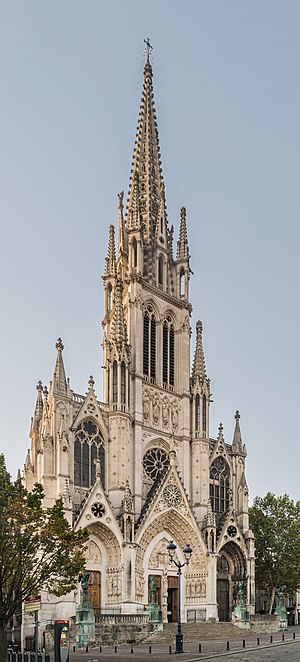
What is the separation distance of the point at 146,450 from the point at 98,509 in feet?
28.8

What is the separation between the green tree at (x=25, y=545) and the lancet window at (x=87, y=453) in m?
25.8

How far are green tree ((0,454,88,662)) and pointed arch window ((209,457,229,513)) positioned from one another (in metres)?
37.2

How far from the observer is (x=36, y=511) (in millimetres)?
33844

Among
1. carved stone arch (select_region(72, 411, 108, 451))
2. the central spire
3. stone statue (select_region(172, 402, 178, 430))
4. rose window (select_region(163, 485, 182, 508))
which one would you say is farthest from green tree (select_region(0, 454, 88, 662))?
the central spire

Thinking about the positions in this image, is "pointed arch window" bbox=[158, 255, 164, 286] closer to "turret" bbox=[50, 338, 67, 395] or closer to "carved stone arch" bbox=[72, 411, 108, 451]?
"turret" bbox=[50, 338, 67, 395]

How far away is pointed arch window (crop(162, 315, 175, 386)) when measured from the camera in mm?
71875

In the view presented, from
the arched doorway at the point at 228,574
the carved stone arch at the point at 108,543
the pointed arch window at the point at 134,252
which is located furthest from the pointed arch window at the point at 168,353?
the carved stone arch at the point at 108,543

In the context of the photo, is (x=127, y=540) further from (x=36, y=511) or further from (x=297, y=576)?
(x=36, y=511)

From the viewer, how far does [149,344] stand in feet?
232

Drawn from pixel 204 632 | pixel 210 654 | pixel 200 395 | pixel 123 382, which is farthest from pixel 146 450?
pixel 210 654

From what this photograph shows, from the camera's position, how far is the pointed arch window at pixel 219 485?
72.1 m

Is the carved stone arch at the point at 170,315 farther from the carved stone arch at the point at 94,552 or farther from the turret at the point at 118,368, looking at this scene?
the carved stone arch at the point at 94,552

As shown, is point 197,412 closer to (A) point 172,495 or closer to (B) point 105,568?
(A) point 172,495

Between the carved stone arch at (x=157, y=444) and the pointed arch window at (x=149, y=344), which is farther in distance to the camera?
the pointed arch window at (x=149, y=344)
